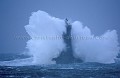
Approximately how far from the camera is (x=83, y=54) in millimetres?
108812

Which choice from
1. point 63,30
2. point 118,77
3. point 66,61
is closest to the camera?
point 118,77

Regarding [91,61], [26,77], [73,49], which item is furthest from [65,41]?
[26,77]

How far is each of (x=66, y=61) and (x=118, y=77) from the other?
37.4 meters

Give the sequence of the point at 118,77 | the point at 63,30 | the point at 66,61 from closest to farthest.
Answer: the point at 118,77 → the point at 66,61 → the point at 63,30

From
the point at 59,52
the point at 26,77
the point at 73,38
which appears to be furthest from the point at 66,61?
the point at 26,77

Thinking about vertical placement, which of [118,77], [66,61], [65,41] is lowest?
[118,77]

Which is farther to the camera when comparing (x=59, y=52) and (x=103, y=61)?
(x=103, y=61)

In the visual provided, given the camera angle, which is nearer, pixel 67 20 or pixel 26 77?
pixel 26 77

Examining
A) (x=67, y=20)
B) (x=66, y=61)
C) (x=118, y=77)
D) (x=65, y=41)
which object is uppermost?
(x=67, y=20)

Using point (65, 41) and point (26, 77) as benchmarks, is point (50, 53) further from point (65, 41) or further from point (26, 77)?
point (26, 77)

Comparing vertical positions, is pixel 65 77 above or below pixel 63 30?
below

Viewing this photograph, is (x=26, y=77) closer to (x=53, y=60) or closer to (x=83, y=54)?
(x=53, y=60)

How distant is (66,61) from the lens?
331 ft

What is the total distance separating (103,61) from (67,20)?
20.2m
